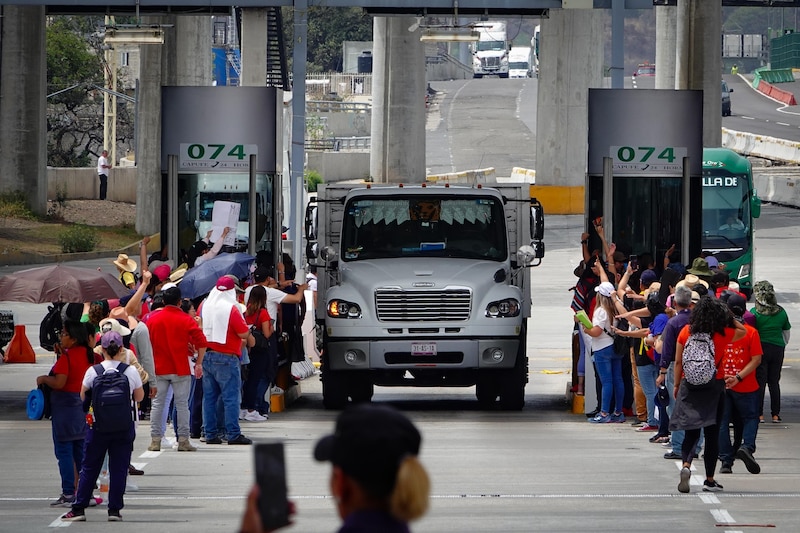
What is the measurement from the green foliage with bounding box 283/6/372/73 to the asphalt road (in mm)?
124018

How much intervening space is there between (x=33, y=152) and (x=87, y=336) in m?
37.9

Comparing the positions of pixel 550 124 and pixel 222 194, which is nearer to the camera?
pixel 222 194

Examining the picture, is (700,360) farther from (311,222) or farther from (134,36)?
(134,36)

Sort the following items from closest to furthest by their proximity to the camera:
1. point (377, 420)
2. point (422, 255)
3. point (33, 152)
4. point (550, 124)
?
point (377, 420) → point (422, 255) → point (33, 152) → point (550, 124)

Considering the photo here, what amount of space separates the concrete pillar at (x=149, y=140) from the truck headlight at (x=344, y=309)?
32405 millimetres

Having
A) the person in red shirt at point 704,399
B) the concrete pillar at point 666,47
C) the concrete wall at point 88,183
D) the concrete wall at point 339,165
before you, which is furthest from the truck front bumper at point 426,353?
the concrete wall at point 339,165

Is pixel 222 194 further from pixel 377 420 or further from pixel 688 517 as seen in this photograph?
pixel 377 420

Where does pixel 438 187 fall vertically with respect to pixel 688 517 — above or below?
above

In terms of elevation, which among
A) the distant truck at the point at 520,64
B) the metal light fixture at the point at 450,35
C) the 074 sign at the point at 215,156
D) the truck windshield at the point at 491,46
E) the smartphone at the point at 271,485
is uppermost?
the truck windshield at the point at 491,46

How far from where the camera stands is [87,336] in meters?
13.0

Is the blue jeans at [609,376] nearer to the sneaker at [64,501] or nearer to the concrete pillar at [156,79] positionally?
the sneaker at [64,501]

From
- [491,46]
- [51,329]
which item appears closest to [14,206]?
[51,329]

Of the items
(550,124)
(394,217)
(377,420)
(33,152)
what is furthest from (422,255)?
(550,124)

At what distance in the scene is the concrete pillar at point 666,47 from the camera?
67.0 m
